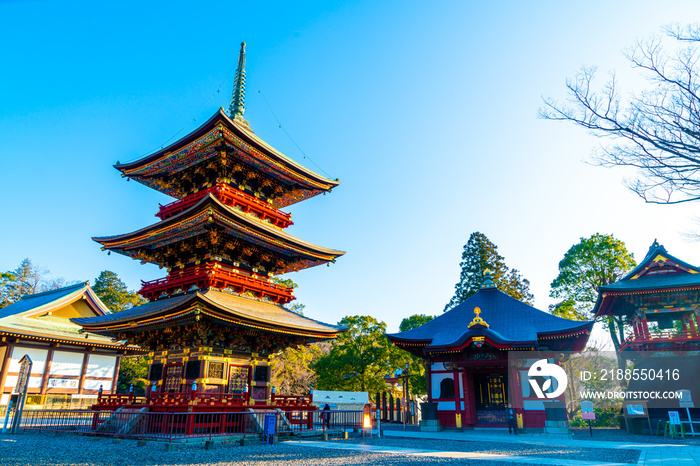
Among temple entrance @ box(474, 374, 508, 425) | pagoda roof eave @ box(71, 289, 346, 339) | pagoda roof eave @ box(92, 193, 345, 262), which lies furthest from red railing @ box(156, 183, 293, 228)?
temple entrance @ box(474, 374, 508, 425)

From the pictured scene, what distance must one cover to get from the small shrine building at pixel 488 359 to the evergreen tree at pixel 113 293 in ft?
119

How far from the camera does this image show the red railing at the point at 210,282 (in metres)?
19.4

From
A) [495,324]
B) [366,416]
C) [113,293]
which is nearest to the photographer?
[366,416]

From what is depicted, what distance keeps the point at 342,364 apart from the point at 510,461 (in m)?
23.9

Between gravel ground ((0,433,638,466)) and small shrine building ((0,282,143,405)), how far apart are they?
14.1 meters

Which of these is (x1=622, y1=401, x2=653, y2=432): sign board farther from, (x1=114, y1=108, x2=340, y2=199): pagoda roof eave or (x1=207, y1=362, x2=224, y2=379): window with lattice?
(x1=207, y1=362, x2=224, y2=379): window with lattice

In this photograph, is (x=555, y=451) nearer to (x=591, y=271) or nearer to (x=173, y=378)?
(x=173, y=378)

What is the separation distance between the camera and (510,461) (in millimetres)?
10969

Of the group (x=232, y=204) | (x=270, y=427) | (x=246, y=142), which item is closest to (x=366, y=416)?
(x=270, y=427)

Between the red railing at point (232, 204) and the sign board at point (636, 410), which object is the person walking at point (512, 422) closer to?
the sign board at point (636, 410)

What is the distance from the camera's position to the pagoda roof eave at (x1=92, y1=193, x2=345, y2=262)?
714 inches

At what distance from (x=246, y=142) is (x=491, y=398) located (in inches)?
750

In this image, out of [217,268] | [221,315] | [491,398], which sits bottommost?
[491,398]

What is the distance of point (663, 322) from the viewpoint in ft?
88.5
